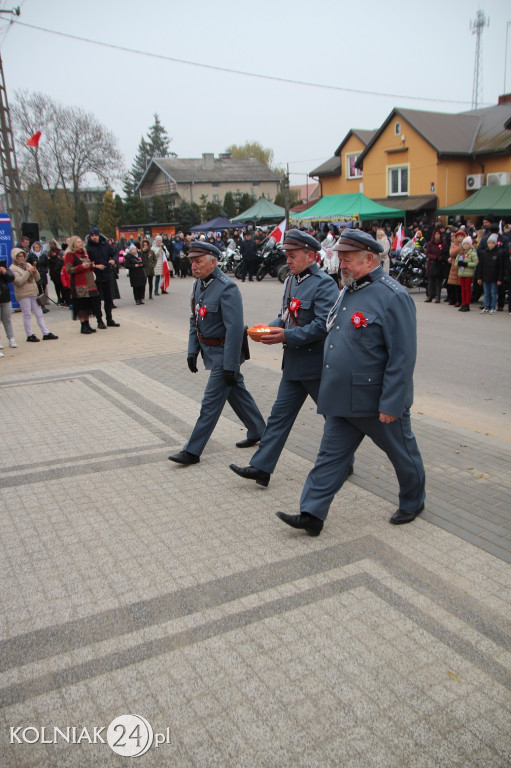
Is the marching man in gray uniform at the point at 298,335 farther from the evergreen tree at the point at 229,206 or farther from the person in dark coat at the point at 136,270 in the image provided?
the evergreen tree at the point at 229,206

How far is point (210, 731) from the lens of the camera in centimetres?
250

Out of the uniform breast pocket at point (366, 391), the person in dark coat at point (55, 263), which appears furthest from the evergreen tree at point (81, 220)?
the uniform breast pocket at point (366, 391)

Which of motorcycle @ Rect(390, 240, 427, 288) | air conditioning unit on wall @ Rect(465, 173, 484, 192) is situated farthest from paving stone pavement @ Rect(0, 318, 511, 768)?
air conditioning unit on wall @ Rect(465, 173, 484, 192)

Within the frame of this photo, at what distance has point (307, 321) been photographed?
177 inches

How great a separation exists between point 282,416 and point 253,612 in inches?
67.2

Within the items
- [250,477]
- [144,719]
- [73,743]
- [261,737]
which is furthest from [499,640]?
[250,477]

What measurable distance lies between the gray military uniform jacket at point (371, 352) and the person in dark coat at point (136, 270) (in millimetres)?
13724

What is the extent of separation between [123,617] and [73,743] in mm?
815

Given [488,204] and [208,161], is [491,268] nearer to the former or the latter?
[488,204]

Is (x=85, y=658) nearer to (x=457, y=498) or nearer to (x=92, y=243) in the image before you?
(x=457, y=498)

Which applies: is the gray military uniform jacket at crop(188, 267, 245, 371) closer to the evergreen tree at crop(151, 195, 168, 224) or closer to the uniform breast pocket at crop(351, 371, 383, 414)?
the uniform breast pocket at crop(351, 371, 383, 414)

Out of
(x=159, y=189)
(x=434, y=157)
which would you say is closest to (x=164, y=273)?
(x=434, y=157)

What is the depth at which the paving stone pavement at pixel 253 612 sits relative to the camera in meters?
2.49

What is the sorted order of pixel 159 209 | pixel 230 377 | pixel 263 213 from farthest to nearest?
pixel 159 209 < pixel 263 213 < pixel 230 377
